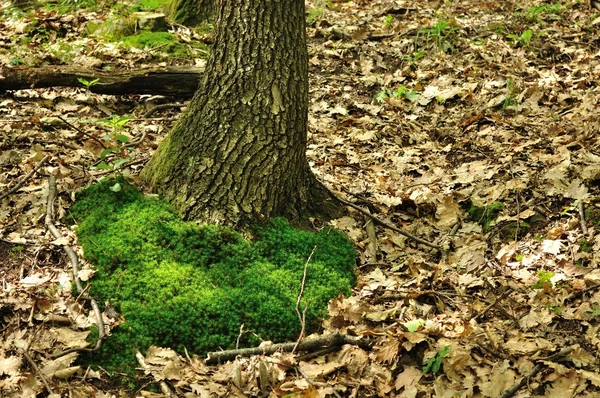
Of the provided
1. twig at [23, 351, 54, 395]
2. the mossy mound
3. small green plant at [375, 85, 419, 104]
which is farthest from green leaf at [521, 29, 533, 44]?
twig at [23, 351, 54, 395]

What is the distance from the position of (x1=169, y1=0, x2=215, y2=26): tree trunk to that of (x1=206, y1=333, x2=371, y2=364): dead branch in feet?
21.3

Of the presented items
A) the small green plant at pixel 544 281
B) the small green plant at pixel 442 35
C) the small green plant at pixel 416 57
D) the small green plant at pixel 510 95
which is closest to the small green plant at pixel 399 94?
the small green plant at pixel 416 57

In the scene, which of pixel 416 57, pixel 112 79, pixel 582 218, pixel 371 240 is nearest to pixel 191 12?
pixel 112 79

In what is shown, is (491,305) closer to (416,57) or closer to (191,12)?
(416,57)

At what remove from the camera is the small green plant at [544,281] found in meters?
3.81

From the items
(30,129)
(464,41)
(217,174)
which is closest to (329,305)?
(217,174)

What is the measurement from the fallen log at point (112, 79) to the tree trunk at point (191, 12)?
242 cm

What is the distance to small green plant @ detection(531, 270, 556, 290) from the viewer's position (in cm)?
381

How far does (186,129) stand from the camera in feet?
14.4

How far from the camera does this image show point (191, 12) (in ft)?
28.9

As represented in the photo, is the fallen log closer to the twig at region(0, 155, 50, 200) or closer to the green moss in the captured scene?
the twig at region(0, 155, 50, 200)

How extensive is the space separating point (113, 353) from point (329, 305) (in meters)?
1.39

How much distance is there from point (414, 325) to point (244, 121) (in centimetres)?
186

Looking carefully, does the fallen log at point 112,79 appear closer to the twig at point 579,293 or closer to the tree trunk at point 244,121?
the tree trunk at point 244,121
